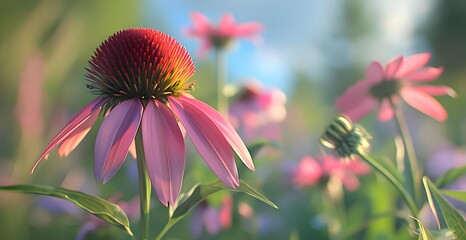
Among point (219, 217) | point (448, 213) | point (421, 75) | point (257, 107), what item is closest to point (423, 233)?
point (448, 213)

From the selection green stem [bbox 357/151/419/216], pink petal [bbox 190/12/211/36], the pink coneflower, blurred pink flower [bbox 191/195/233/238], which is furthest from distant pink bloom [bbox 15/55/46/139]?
green stem [bbox 357/151/419/216]

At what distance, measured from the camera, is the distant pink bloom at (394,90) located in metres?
0.50

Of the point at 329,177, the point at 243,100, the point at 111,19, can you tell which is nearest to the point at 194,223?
the point at 329,177

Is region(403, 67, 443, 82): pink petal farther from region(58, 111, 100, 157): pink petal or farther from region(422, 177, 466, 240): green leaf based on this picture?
region(58, 111, 100, 157): pink petal

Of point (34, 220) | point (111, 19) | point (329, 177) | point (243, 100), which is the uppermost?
point (111, 19)

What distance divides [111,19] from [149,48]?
14.5ft

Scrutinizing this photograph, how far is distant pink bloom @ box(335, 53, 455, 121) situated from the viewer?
1.64ft

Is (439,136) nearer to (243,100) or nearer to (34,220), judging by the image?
(243,100)

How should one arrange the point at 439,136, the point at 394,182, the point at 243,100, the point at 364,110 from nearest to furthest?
the point at 394,182 → the point at 364,110 → the point at 243,100 → the point at 439,136

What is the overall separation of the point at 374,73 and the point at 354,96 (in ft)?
0.13

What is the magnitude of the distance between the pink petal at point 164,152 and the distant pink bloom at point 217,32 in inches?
20.2

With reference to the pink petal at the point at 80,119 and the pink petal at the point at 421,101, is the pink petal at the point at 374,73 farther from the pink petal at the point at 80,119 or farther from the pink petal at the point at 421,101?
the pink petal at the point at 80,119

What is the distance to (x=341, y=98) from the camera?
51 centimetres

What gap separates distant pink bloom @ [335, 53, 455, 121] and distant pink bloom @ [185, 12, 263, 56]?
1.10 feet
